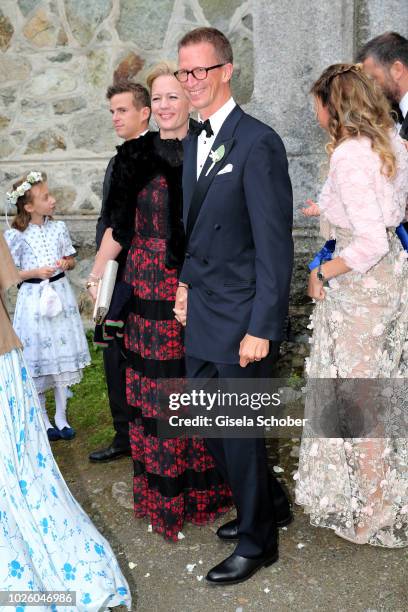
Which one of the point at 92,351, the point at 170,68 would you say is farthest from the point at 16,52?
the point at 170,68

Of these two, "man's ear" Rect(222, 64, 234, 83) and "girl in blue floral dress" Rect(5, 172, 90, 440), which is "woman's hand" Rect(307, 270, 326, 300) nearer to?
"man's ear" Rect(222, 64, 234, 83)

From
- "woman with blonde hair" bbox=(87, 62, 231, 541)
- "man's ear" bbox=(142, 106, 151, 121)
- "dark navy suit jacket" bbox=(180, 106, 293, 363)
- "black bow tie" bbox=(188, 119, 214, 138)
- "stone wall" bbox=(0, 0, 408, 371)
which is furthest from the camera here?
"stone wall" bbox=(0, 0, 408, 371)

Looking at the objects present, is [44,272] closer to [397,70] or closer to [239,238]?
[239,238]

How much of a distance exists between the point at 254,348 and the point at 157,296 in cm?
82

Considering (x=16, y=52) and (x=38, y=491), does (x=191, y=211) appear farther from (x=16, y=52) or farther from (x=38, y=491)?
(x=16, y=52)

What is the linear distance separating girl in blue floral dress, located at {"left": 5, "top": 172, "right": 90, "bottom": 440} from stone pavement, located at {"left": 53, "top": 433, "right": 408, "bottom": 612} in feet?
3.95

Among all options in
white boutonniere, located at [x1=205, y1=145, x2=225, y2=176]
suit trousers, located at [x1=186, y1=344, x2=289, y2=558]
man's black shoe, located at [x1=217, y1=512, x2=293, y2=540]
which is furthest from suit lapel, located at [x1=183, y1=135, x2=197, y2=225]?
man's black shoe, located at [x1=217, y1=512, x2=293, y2=540]

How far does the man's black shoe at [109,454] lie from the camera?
473 cm

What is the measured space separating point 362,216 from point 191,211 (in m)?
0.78

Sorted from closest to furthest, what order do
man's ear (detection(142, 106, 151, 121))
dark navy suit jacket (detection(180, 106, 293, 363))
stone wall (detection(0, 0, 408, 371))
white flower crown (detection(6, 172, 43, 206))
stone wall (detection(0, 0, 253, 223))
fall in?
dark navy suit jacket (detection(180, 106, 293, 363))
man's ear (detection(142, 106, 151, 121))
white flower crown (detection(6, 172, 43, 206))
stone wall (detection(0, 0, 408, 371))
stone wall (detection(0, 0, 253, 223))

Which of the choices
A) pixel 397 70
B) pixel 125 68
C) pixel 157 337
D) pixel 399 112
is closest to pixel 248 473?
pixel 157 337

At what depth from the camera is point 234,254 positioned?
317 cm

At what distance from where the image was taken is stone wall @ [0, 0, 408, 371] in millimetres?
5582

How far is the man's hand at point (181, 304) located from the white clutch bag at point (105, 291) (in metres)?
0.42
